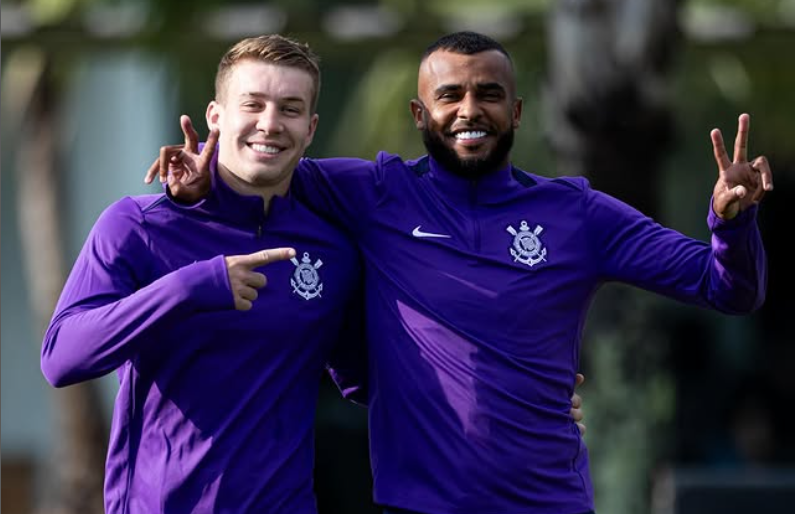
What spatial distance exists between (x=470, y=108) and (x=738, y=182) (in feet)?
2.49

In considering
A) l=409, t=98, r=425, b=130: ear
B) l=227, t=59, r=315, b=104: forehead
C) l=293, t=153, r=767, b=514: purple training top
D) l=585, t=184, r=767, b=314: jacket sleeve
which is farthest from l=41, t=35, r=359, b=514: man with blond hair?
l=585, t=184, r=767, b=314: jacket sleeve

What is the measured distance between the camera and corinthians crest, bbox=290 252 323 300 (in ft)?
15.3

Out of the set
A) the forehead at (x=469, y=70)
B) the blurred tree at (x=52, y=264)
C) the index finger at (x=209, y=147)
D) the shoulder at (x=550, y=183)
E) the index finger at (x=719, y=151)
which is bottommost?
the blurred tree at (x=52, y=264)

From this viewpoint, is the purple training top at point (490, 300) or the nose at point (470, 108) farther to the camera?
the nose at point (470, 108)

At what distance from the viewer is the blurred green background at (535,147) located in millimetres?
8781

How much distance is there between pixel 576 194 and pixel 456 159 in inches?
14.6

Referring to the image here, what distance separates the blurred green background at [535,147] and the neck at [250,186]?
421cm

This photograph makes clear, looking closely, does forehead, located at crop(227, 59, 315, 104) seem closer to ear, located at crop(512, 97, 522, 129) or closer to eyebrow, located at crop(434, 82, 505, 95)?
eyebrow, located at crop(434, 82, 505, 95)

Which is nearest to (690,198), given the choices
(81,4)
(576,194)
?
(81,4)

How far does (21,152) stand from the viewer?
14898 mm

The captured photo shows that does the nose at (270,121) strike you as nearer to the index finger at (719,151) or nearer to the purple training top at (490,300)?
the purple training top at (490,300)

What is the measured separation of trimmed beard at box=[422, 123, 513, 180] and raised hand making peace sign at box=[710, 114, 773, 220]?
596 millimetres

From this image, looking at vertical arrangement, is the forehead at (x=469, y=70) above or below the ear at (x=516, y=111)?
above

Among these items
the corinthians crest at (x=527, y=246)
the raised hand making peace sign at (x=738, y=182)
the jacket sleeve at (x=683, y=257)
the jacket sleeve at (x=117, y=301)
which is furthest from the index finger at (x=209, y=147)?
the raised hand making peace sign at (x=738, y=182)
